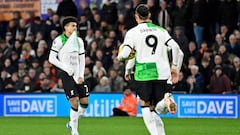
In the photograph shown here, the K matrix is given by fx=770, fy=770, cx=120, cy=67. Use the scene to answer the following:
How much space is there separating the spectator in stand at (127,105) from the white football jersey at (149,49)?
11343 mm

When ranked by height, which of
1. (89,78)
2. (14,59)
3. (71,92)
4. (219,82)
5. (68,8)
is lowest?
(219,82)

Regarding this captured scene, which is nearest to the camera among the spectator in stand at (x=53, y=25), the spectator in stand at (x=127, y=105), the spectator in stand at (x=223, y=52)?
the spectator in stand at (x=223, y=52)

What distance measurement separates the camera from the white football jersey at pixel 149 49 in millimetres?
12898

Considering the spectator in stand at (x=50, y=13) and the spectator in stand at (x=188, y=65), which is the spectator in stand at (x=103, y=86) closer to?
the spectator in stand at (x=188, y=65)

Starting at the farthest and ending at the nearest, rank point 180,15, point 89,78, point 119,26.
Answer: point 119,26 → point 180,15 → point 89,78

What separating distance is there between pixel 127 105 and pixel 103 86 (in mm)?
1213

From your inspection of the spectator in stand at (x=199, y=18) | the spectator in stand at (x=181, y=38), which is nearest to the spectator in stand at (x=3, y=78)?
the spectator in stand at (x=181, y=38)

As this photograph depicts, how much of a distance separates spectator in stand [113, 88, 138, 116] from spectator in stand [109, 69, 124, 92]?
1.62 feet

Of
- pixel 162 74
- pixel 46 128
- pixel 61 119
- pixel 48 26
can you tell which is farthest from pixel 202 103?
pixel 162 74

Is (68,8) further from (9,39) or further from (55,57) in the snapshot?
(55,57)

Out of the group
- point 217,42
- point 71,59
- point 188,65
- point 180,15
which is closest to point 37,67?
point 180,15

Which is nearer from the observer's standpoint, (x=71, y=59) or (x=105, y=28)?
(x=71, y=59)

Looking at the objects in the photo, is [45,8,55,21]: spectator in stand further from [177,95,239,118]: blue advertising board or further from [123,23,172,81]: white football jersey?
[123,23,172,81]: white football jersey

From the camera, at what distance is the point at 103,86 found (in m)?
25.2
